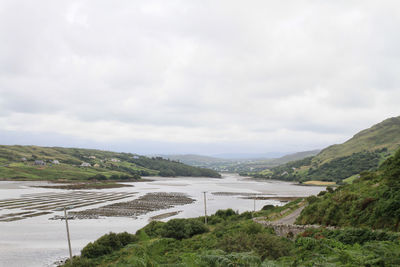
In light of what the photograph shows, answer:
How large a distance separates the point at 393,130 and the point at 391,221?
201574mm

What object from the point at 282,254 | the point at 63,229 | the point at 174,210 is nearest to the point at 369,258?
the point at 282,254

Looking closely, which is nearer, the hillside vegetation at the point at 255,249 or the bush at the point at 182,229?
the hillside vegetation at the point at 255,249

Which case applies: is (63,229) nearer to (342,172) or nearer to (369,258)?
(369,258)

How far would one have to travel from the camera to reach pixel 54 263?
25.3 meters

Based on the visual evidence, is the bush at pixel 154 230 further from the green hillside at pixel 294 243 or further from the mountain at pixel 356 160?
the mountain at pixel 356 160

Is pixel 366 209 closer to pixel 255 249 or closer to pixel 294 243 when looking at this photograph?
pixel 294 243

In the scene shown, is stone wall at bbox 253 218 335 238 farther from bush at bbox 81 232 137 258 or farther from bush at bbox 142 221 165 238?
bush at bbox 81 232 137 258

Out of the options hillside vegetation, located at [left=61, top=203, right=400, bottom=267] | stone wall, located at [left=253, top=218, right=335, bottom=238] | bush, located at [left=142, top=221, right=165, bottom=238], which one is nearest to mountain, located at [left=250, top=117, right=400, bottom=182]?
bush, located at [left=142, top=221, right=165, bottom=238]

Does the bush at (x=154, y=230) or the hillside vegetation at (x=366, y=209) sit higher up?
the hillside vegetation at (x=366, y=209)

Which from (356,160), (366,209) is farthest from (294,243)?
(356,160)

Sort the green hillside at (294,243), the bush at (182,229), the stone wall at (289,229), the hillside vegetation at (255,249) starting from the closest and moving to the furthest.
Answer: the hillside vegetation at (255,249) < the green hillside at (294,243) < the stone wall at (289,229) < the bush at (182,229)

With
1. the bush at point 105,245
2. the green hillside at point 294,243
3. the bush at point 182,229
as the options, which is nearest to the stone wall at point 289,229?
the green hillside at point 294,243

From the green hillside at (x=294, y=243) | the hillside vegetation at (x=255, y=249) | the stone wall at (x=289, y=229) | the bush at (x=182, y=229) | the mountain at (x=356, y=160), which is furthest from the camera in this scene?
the mountain at (x=356, y=160)

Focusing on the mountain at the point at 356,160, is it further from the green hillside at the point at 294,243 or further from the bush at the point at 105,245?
the bush at the point at 105,245
